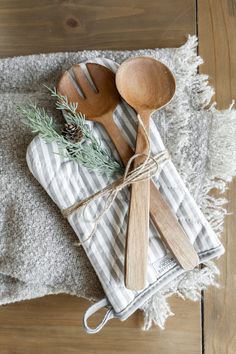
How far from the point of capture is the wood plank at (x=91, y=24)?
2.39ft

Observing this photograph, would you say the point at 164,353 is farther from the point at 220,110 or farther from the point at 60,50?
the point at 60,50

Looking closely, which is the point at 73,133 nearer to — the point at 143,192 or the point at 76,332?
the point at 143,192

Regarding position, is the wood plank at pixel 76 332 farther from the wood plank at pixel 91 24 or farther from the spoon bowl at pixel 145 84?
the wood plank at pixel 91 24

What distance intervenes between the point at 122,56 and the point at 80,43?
93mm

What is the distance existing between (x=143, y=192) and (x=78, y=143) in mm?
102

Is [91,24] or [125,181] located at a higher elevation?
[91,24]

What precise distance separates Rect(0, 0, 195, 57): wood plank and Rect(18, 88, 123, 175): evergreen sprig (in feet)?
0.55

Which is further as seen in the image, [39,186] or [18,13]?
[18,13]

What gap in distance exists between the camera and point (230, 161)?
659 millimetres

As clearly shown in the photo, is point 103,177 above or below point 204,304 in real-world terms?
above

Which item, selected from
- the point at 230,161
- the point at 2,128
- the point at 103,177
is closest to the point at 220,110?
the point at 230,161

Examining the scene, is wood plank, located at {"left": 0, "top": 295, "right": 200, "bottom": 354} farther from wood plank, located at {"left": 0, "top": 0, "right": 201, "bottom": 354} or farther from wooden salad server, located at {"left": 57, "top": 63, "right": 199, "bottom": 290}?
wooden salad server, located at {"left": 57, "top": 63, "right": 199, "bottom": 290}

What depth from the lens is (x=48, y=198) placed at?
0.64 m

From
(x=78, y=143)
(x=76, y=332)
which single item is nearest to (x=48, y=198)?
(x=78, y=143)
